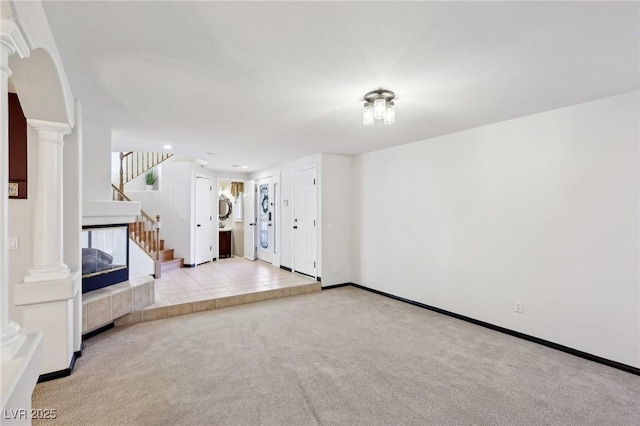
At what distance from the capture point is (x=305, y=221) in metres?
5.84

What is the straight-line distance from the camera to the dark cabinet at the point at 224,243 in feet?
27.0

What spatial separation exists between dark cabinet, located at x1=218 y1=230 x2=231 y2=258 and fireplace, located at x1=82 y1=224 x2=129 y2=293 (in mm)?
4128

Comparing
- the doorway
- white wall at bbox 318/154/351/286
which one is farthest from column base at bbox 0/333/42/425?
the doorway

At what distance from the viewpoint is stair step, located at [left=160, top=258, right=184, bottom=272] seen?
6.18 m

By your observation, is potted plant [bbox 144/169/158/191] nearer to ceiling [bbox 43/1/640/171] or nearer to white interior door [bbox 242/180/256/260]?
white interior door [bbox 242/180/256/260]

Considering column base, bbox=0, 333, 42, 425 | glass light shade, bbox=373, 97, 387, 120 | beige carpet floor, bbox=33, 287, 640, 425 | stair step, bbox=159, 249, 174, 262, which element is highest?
glass light shade, bbox=373, 97, 387, 120

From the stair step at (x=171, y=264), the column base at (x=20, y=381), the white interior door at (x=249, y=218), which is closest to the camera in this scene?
the column base at (x=20, y=381)

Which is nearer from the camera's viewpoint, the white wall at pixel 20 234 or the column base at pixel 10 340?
the column base at pixel 10 340

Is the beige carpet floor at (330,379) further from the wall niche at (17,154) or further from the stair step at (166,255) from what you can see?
A: the stair step at (166,255)

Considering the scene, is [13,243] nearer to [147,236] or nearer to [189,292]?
[189,292]

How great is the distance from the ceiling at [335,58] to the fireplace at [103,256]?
1.34 m

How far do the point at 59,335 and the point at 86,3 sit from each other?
246 cm

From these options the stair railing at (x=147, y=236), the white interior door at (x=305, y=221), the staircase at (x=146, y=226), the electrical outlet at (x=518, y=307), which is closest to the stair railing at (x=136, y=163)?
the staircase at (x=146, y=226)

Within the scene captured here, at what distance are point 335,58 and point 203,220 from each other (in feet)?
18.8
